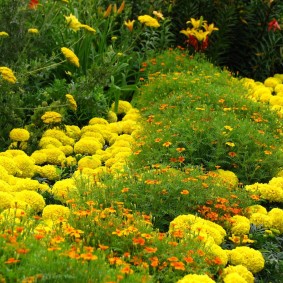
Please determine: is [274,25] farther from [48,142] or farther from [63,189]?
[63,189]

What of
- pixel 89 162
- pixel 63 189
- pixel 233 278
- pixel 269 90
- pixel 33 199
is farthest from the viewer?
pixel 269 90

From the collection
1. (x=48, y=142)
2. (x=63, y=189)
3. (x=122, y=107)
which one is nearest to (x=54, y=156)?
(x=48, y=142)

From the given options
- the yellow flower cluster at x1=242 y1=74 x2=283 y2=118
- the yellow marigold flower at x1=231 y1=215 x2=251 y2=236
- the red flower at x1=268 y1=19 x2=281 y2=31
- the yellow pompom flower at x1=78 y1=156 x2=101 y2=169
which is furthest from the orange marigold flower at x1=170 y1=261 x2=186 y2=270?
the red flower at x1=268 y1=19 x2=281 y2=31

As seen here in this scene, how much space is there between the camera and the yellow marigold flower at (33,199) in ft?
16.7

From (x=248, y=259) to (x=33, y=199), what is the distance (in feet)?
4.96

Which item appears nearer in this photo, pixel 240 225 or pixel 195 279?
pixel 195 279

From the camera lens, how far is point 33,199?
16.8 feet

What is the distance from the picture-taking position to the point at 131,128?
7.25m

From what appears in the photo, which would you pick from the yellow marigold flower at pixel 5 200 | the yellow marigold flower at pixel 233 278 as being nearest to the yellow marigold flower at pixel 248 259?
the yellow marigold flower at pixel 233 278

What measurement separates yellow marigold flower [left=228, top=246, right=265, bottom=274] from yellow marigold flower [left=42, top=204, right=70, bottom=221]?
109 cm

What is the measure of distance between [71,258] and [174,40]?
611 centimetres

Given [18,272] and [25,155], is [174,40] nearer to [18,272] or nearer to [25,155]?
[25,155]

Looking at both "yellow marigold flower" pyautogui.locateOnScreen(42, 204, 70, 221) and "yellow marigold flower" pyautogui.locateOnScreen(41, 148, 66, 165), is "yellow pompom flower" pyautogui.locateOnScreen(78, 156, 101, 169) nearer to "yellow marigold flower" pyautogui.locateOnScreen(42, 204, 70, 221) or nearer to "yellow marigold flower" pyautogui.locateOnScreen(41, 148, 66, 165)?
"yellow marigold flower" pyautogui.locateOnScreen(41, 148, 66, 165)

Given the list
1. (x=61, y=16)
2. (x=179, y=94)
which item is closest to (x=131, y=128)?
(x=179, y=94)
